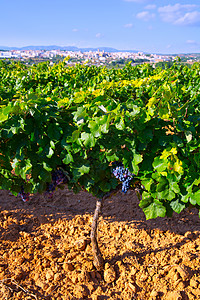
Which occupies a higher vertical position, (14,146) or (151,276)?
(14,146)

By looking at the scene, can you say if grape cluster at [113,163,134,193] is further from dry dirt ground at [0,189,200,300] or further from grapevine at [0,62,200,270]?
dry dirt ground at [0,189,200,300]

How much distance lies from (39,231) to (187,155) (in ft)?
9.18

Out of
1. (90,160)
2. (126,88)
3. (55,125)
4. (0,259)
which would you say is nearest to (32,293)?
(0,259)

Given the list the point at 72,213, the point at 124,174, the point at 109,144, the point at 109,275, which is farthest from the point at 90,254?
the point at 109,144

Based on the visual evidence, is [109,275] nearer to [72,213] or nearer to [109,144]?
[72,213]

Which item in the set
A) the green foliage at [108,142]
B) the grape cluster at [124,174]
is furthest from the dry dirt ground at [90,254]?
the grape cluster at [124,174]

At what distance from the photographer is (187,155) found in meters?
2.31

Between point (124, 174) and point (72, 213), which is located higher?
point (124, 174)

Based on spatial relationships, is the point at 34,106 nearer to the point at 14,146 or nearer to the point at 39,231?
the point at 14,146

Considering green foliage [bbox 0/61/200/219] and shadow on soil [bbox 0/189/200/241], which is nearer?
green foliage [bbox 0/61/200/219]

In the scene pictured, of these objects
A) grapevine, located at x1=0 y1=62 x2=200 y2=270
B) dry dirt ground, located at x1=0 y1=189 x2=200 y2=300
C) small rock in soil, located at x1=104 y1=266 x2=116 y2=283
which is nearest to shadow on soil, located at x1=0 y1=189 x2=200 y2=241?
dry dirt ground, located at x1=0 y1=189 x2=200 y2=300

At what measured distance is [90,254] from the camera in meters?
3.51

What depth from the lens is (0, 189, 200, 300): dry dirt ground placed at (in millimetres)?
3021

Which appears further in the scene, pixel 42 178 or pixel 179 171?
pixel 42 178
